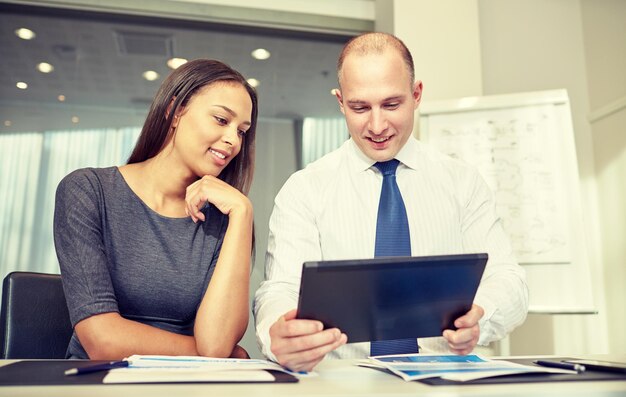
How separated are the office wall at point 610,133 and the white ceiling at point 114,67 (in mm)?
1539

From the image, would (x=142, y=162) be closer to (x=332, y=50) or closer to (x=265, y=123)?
(x=265, y=123)

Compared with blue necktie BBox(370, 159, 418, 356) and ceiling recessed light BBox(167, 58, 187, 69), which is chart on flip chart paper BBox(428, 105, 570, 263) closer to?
blue necktie BBox(370, 159, 418, 356)

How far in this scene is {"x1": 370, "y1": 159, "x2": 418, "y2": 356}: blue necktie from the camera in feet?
4.27

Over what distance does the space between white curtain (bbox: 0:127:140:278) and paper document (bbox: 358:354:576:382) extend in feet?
8.08

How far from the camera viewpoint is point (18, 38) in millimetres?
3135

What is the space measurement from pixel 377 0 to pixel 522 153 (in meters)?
1.49

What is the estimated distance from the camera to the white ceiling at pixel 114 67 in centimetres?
310

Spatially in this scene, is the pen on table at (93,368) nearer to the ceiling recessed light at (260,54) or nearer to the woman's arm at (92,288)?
the woman's arm at (92,288)

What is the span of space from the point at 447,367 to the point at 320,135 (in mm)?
2568

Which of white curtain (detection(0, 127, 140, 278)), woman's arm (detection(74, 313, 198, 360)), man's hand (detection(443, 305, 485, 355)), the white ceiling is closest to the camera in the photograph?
man's hand (detection(443, 305, 485, 355))

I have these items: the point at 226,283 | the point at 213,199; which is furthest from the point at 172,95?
the point at 226,283

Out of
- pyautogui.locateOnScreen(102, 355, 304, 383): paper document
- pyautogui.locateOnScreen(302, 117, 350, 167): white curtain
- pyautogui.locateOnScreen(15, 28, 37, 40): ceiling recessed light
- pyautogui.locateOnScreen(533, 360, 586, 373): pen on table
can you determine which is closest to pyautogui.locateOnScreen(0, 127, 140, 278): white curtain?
pyautogui.locateOnScreen(15, 28, 37, 40): ceiling recessed light

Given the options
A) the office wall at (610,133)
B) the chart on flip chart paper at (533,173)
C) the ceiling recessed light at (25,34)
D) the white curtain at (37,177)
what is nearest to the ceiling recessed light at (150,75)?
the white curtain at (37,177)

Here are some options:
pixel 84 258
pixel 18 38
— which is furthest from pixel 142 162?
pixel 18 38
